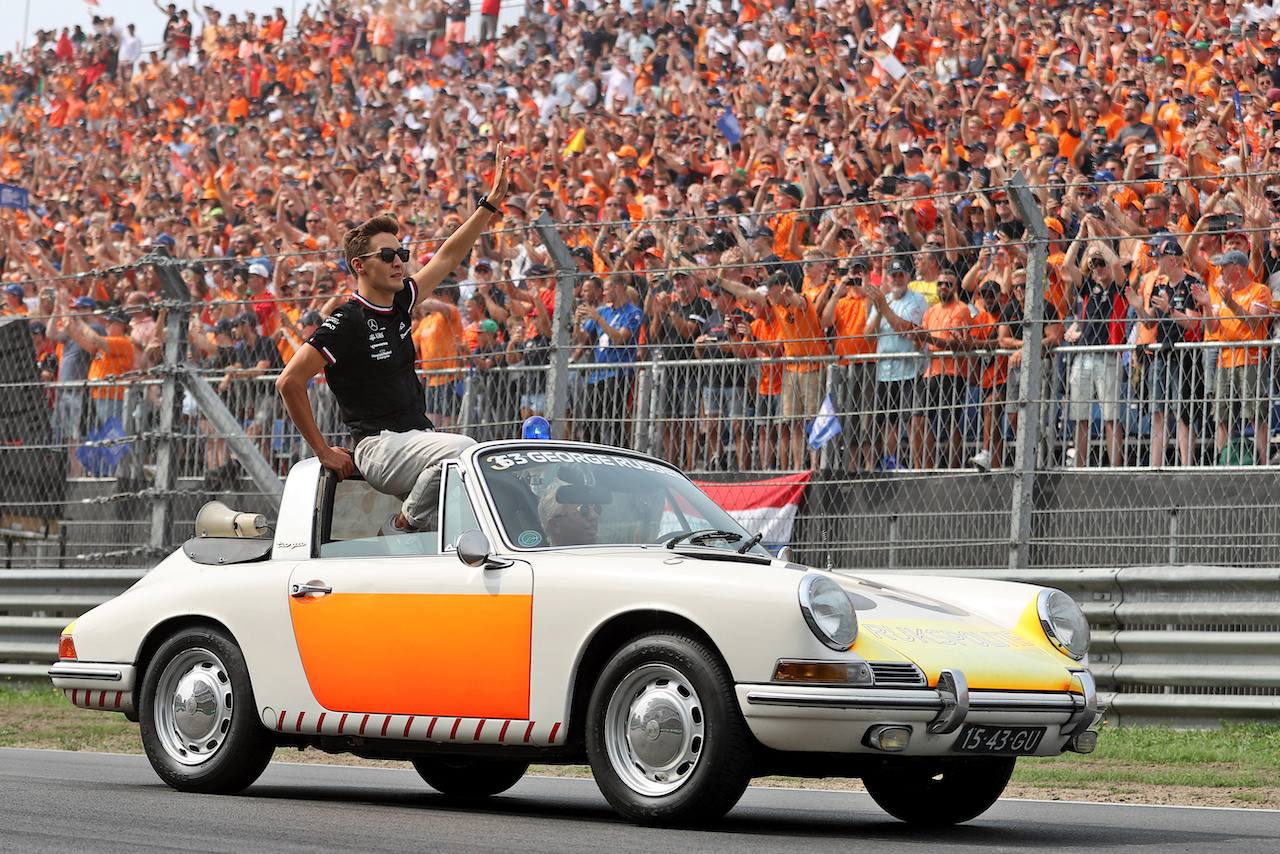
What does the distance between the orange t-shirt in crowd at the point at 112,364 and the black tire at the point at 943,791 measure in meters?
7.40

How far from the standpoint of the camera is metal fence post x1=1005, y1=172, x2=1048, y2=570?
30.2 feet

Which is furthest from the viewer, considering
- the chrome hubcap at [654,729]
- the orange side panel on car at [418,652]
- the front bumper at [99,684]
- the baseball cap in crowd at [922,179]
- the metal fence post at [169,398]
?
the baseball cap in crowd at [922,179]

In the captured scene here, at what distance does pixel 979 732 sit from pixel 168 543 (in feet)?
24.3

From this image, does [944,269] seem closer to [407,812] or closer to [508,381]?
[508,381]

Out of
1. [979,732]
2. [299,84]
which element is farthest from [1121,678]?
[299,84]

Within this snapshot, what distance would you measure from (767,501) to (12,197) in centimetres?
976

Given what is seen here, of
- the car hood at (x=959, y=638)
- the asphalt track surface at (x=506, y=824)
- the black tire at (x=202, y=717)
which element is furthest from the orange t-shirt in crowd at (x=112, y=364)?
the car hood at (x=959, y=638)

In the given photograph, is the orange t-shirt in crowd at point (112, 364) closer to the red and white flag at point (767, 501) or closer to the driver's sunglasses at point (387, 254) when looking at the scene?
the red and white flag at point (767, 501)

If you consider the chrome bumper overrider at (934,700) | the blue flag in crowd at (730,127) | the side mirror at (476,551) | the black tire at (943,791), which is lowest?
the black tire at (943,791)

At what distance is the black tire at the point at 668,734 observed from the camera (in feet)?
17.2

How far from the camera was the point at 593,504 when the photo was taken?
6.39 metres

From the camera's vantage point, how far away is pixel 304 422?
→ 699 cm

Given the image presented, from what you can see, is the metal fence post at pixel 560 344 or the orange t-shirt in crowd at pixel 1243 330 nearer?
the orange t-shirt in crowd at pixel 1243 330

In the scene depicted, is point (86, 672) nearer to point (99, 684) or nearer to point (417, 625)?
point (99, 684)
